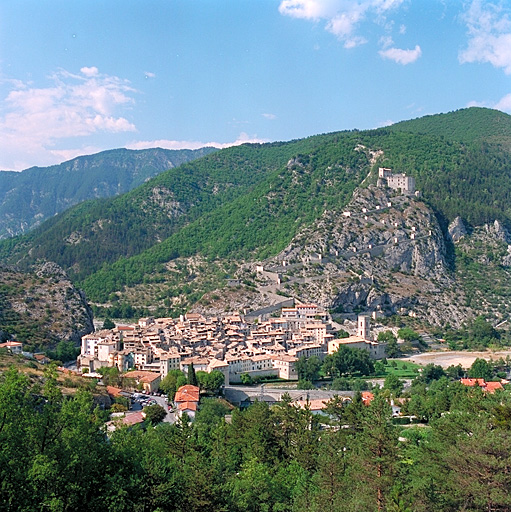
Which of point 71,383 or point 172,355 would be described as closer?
point 71,383

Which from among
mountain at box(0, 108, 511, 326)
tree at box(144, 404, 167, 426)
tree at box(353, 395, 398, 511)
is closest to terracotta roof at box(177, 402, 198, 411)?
tree at box(144, 404, 167, 426)

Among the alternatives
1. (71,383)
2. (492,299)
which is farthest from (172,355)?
(492,299)

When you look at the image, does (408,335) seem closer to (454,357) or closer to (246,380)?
(454,357)

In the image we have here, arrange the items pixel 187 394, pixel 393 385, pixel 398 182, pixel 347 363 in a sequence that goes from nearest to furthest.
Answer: pixel 187 394 → pixel 393 385 → pixel 347 363 → pixel 398 182

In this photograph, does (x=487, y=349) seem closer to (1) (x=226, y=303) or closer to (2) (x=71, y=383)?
(1) (x=226, y=303)

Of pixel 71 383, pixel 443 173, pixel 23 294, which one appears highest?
pixel 443 173

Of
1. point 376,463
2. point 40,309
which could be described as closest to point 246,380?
point 40,309

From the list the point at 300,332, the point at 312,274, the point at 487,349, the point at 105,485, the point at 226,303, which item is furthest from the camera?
the point at 312,274
